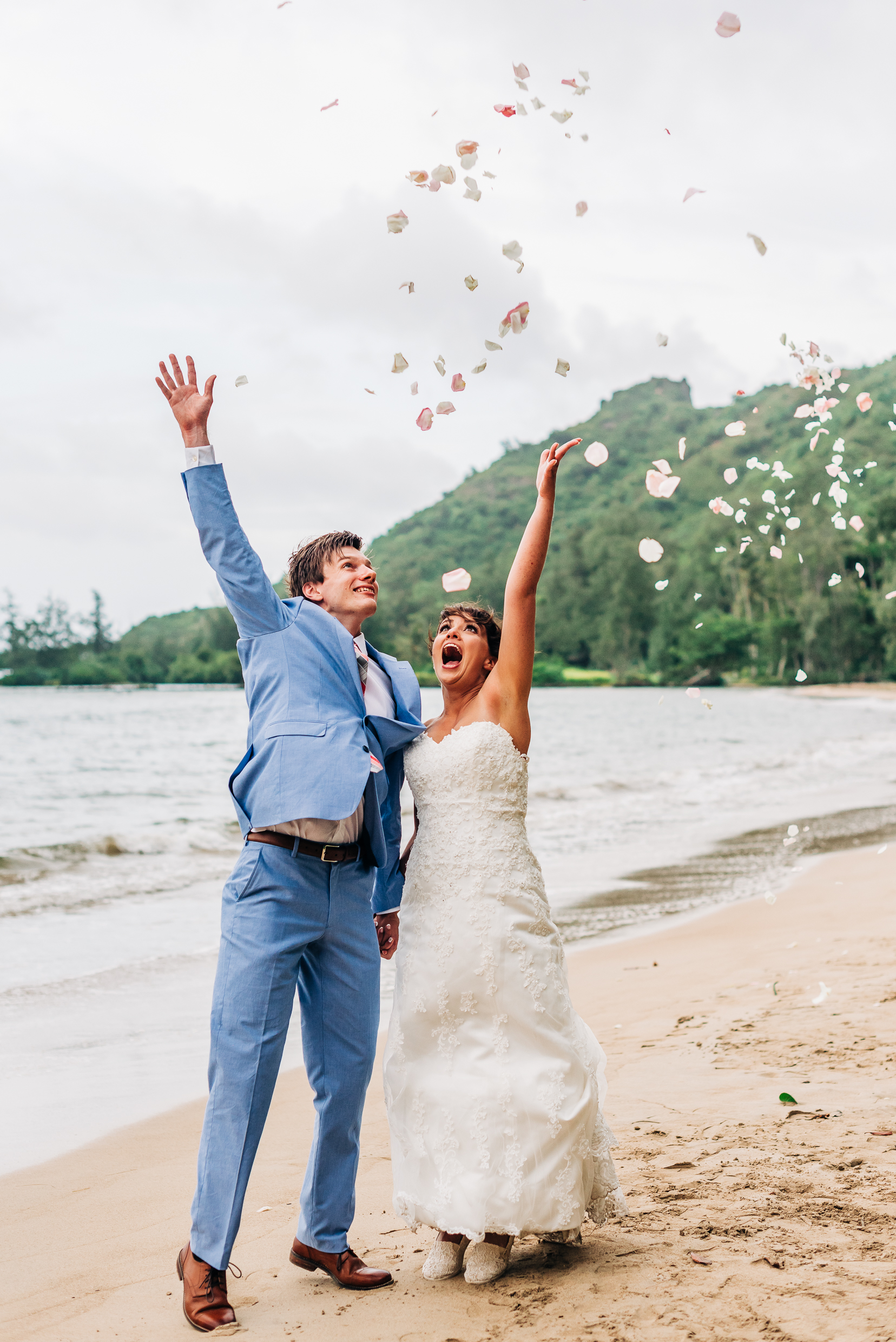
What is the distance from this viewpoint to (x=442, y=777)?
3232mm

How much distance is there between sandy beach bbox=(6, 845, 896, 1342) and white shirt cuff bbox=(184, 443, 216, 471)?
231 centimetres

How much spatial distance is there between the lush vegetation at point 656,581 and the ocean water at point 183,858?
47.3ft

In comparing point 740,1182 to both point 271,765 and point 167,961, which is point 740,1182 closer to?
point 271,765

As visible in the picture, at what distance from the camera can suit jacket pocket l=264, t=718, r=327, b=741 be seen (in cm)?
299

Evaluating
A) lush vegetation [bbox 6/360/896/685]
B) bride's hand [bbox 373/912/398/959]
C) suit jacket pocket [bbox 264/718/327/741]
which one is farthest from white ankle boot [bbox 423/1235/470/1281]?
lush vegetation [bbox 6/360/896/685]

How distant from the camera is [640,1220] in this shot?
10.9 ft

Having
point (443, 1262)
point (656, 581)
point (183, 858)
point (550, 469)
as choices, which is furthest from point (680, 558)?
point (443, 1262)

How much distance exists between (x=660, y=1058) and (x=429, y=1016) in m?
2.56

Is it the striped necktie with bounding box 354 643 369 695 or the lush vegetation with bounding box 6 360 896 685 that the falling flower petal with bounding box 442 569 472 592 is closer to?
the striped necktie with bounding box 354 643 369 695

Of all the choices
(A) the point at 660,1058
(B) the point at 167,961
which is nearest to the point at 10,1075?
(B) the point at 167,961

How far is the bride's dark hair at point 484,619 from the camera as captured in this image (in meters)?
3.46

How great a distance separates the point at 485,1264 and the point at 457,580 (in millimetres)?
2105

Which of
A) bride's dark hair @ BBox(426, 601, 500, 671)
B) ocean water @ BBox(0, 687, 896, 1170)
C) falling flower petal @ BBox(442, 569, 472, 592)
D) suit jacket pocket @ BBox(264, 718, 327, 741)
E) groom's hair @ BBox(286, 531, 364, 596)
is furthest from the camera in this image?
ocean water @ BBox(0, 687, 896, 1170)

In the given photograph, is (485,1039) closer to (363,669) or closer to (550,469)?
(363,669)
